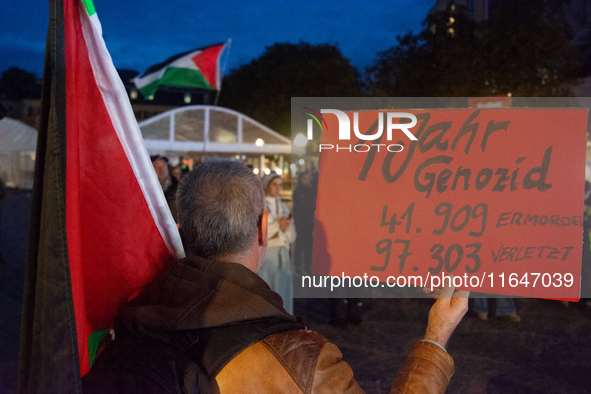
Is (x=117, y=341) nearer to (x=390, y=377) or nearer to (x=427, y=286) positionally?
(x=427, y=286)

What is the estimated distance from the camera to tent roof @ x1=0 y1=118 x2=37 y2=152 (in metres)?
25.7

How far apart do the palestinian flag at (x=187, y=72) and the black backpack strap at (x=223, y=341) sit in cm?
823

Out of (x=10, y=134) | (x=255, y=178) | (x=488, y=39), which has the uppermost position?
(x=488, y=39)

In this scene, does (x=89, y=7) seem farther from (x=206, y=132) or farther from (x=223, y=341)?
(x=206, y=132)

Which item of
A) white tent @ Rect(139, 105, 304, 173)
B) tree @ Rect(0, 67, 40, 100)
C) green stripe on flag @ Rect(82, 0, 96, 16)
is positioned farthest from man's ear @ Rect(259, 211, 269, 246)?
tree @ Rect(0, 67, 40, 100)

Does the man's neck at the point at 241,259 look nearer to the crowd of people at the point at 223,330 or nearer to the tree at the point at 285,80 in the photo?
the crowd of people at the point at 223,330

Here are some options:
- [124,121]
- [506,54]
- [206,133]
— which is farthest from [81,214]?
[506,54]

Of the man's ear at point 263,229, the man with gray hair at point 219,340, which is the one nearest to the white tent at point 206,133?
the man's ear at point 263,229

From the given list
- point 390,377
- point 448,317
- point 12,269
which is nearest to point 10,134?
point 12,269

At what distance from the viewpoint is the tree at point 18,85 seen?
52656 millimetres

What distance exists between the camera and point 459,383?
3.86 meters

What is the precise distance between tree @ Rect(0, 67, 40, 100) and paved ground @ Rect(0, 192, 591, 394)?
55858mm

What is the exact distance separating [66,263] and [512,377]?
412cm

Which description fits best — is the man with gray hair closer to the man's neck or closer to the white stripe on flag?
the man's neck
